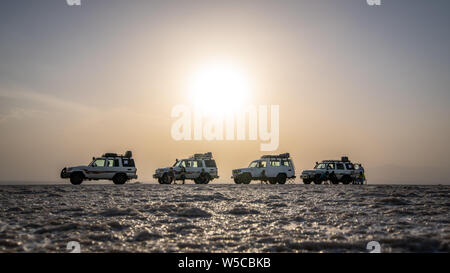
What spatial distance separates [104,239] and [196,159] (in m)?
25.0

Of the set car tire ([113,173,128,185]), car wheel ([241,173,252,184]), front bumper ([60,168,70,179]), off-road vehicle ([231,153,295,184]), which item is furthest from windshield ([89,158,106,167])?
car wheel ([241,173,252,184])

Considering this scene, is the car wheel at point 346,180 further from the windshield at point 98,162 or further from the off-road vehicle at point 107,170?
the windshield at point 98,162

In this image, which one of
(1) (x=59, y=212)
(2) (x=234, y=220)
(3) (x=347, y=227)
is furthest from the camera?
(1) (x=59, y=212)

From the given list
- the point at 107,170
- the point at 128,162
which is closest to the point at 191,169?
the point at 128,162

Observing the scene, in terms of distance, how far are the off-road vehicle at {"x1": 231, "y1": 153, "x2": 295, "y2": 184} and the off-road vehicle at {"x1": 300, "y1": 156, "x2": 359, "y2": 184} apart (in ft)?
5.61

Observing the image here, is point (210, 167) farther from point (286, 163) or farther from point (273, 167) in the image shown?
point (286, 163)

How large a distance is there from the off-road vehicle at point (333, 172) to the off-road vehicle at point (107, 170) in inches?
582

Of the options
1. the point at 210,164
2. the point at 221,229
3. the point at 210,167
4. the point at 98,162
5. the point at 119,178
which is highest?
the point at 98,162

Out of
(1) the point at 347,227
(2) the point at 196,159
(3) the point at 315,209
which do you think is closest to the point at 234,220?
(1) the point at 347,227

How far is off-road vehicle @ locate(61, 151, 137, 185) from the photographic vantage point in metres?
27.1

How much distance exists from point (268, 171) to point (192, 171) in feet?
20.6

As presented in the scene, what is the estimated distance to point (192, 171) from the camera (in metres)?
32.0
